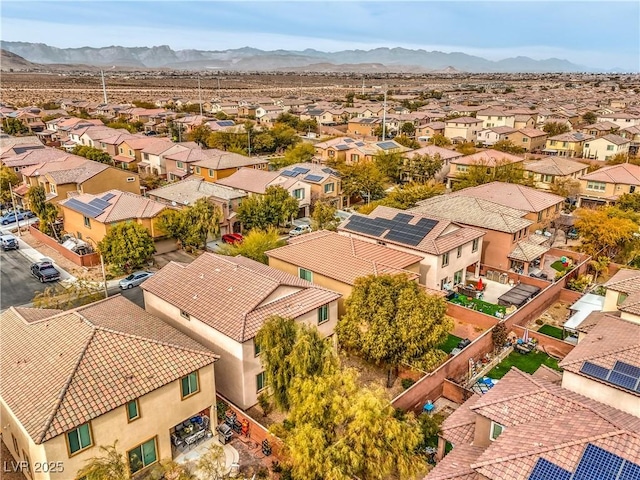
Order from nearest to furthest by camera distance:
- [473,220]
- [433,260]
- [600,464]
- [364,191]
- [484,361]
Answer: [600,464], [484,361], [433,260], [473,220], [364,191]

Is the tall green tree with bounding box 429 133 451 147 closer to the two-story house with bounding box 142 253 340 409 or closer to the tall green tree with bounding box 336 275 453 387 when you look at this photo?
the two-story house with bounding box 142 253 340 409

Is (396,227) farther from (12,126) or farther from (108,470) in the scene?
(12,126)

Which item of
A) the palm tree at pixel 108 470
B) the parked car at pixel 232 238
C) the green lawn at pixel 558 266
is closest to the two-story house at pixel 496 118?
the green lawn at pixel 558 266

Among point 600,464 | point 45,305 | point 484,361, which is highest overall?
point 600,464

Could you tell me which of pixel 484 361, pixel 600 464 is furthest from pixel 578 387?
pixel 484 361

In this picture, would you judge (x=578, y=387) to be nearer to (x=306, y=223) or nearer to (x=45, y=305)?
(x=45, y=305)

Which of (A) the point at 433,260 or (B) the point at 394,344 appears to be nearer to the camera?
(B) the point at 394,344

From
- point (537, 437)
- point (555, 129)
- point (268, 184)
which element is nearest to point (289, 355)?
point (537, 437)
